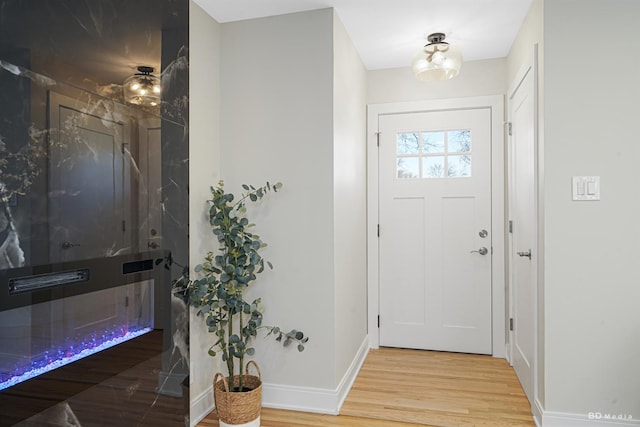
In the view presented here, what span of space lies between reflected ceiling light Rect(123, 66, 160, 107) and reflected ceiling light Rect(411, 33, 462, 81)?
1.80 meters

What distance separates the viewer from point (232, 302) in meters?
2.30

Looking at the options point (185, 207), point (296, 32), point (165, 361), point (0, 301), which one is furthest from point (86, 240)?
point (296, 32)

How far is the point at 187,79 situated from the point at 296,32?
73 centimetres

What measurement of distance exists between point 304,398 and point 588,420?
4.99 ft

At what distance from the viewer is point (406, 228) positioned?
11.9 ft

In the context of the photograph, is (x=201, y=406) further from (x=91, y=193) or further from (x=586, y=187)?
(x=586, y=187)

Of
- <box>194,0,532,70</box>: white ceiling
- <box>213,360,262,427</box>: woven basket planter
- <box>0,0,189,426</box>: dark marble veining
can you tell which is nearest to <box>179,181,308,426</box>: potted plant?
<box>213,360,262,427</box>: woven basket planter

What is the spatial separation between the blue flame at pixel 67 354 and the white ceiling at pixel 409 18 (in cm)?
188

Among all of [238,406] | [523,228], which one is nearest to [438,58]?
[523,228]

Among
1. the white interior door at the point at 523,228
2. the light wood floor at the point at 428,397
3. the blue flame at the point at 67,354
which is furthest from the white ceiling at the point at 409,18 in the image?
the light wood floor at the point at 428,397

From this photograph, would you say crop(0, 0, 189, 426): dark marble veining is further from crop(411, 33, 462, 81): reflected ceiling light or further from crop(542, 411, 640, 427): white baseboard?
crop(542, 411, 640, 427): white baseboard

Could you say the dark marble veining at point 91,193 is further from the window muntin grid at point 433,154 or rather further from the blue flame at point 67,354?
the window muntin grid at point 433,154

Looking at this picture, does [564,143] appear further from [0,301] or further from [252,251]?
[0,301]

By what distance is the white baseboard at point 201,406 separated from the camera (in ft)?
7.80
